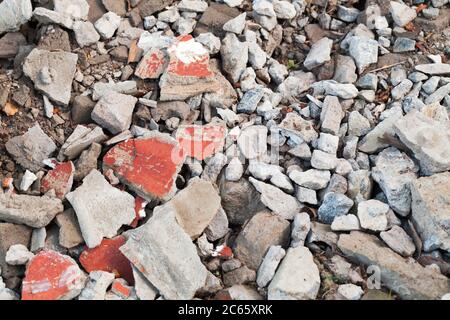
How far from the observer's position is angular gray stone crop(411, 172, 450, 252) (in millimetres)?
3043

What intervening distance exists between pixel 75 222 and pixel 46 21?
1393 mm

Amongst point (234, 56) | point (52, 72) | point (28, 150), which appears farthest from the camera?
point (234, 56)

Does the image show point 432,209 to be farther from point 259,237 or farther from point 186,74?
point 186,74

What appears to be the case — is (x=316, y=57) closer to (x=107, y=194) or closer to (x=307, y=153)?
(x=307, y=153)

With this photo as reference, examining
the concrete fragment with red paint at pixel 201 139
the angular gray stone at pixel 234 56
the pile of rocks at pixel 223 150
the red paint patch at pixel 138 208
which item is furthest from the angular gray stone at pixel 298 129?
the red paint patch at pixel 138 208

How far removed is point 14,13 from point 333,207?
7.75 ft

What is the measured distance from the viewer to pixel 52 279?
9.55 ft

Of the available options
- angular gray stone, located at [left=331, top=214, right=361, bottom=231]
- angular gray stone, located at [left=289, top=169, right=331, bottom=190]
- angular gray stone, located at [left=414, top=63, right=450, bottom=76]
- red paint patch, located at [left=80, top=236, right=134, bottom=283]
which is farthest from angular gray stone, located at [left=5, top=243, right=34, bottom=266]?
angular gray stone, located at [left=414, top=63, right=450, bottom=76]

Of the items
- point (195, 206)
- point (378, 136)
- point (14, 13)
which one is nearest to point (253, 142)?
point (195, 206)

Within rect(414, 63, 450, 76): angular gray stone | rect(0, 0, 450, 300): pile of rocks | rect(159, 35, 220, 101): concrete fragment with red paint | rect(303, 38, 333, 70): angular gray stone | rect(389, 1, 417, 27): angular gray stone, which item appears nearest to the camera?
rect(0, 0, 450, 300): pile of rocks

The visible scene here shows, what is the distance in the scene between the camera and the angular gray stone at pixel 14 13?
3.73 meters

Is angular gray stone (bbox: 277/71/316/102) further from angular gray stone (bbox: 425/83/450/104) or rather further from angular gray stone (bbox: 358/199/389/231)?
angular gray stone (bbox: 358/199/389/231)

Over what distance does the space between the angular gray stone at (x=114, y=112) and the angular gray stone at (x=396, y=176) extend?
1.51m
